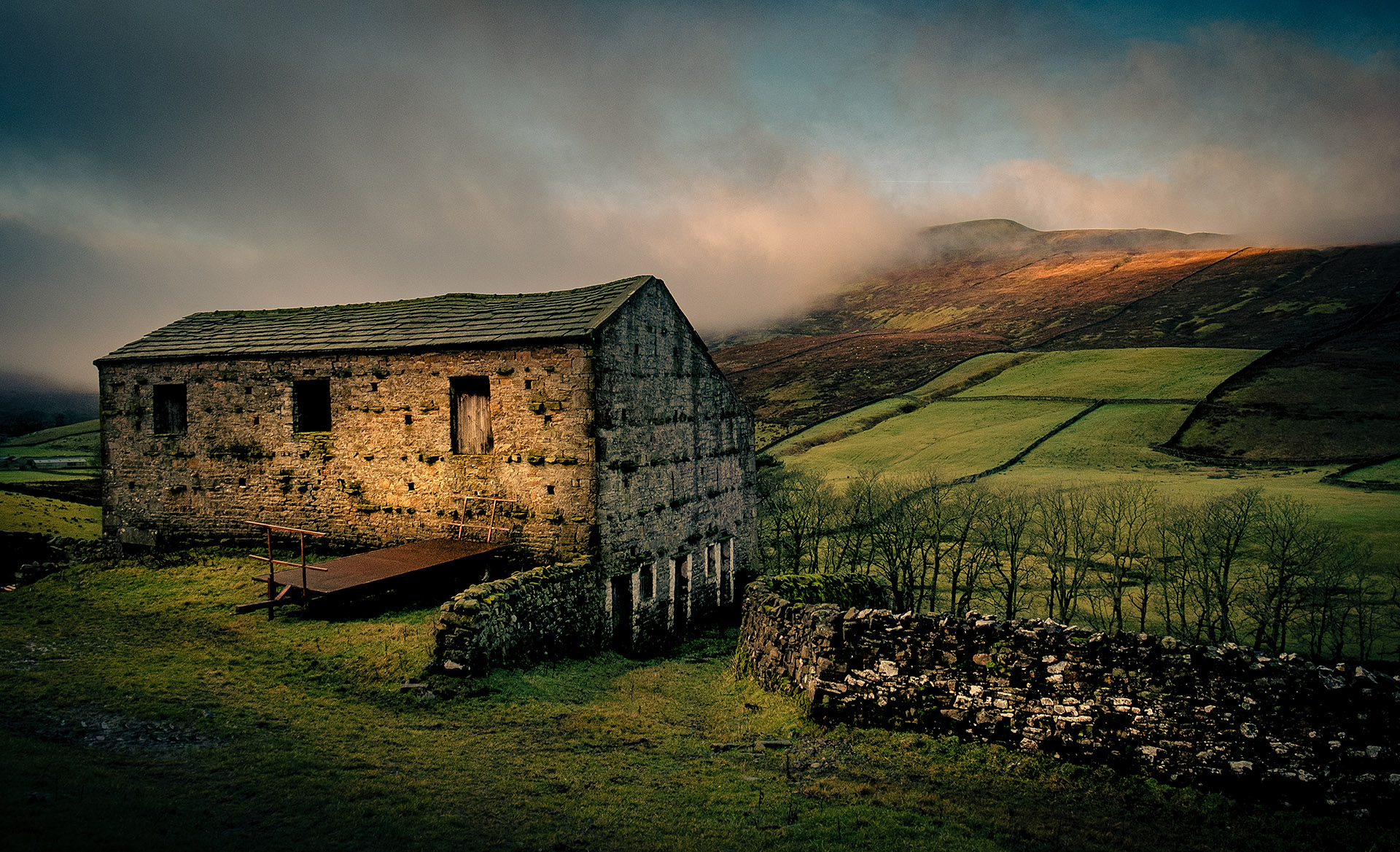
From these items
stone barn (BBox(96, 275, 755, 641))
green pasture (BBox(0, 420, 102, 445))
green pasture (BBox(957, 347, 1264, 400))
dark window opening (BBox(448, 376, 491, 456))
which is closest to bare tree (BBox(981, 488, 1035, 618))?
stone barn (BBox(96, 275, 755, 641))

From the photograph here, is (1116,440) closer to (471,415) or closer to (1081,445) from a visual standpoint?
(1081,445)

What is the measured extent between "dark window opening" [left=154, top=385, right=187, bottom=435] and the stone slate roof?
3.83ft

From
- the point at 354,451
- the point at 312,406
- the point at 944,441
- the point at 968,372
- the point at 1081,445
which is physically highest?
the point at 968,372

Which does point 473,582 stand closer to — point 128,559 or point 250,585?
point 250,585

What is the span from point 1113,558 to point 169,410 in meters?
45.4

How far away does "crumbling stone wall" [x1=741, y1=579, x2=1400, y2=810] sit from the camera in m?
7.76

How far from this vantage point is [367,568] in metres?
14.9

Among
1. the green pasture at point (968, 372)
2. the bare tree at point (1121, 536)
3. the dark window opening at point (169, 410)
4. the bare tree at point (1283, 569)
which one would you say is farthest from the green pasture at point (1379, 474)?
the dark window opening at point (169, 410)

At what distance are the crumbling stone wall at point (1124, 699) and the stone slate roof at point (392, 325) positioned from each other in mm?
10014

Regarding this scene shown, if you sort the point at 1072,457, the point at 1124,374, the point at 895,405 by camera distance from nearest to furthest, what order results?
the point at 1072,457, the point at 1124,374, the point at 895,405

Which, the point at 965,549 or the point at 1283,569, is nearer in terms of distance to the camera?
the point at 1283,569

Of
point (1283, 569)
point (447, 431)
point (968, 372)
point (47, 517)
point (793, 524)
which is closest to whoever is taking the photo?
point (447, 431)

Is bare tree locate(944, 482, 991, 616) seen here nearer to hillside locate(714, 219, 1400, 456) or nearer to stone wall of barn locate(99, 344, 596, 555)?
stone wall of barn locate(99, 344, 596, 555)

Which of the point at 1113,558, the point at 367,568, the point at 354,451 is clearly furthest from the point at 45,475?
the point at 1113,558
